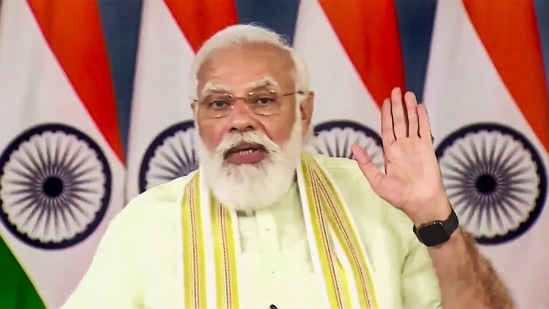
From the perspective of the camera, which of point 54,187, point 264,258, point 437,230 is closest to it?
point 437,230

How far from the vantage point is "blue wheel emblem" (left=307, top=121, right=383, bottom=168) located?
1490 mm

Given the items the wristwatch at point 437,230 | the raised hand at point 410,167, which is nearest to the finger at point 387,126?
the raised hand at point 410,167

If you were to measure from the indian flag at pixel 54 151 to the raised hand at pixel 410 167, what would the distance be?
26.1 inches

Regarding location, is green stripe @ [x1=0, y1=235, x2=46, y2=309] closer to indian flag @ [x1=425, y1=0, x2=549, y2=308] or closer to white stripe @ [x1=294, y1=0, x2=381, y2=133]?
white stripe @ [x1=294, y1=0, x2=381, y2=133]

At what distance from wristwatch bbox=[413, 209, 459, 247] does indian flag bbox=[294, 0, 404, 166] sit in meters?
0.30

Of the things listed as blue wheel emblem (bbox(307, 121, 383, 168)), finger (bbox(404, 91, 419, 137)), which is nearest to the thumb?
finger (bbox(404, 91, 419, 137))

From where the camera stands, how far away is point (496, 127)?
1.50 metres

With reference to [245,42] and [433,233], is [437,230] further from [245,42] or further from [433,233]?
[245,42]

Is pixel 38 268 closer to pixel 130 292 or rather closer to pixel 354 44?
pixel 130 292

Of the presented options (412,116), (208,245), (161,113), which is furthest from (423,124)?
(161,113)

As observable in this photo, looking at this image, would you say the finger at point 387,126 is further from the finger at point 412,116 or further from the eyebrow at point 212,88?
the eyebrow at point 212,88

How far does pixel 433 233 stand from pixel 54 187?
0.91 meters

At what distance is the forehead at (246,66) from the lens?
4.48 ft

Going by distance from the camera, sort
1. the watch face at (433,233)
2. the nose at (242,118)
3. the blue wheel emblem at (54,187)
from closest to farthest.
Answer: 1. the watch face at (433,233)
2. the nose at (242,118)
3. the blue wheel emblem at (54,187)
